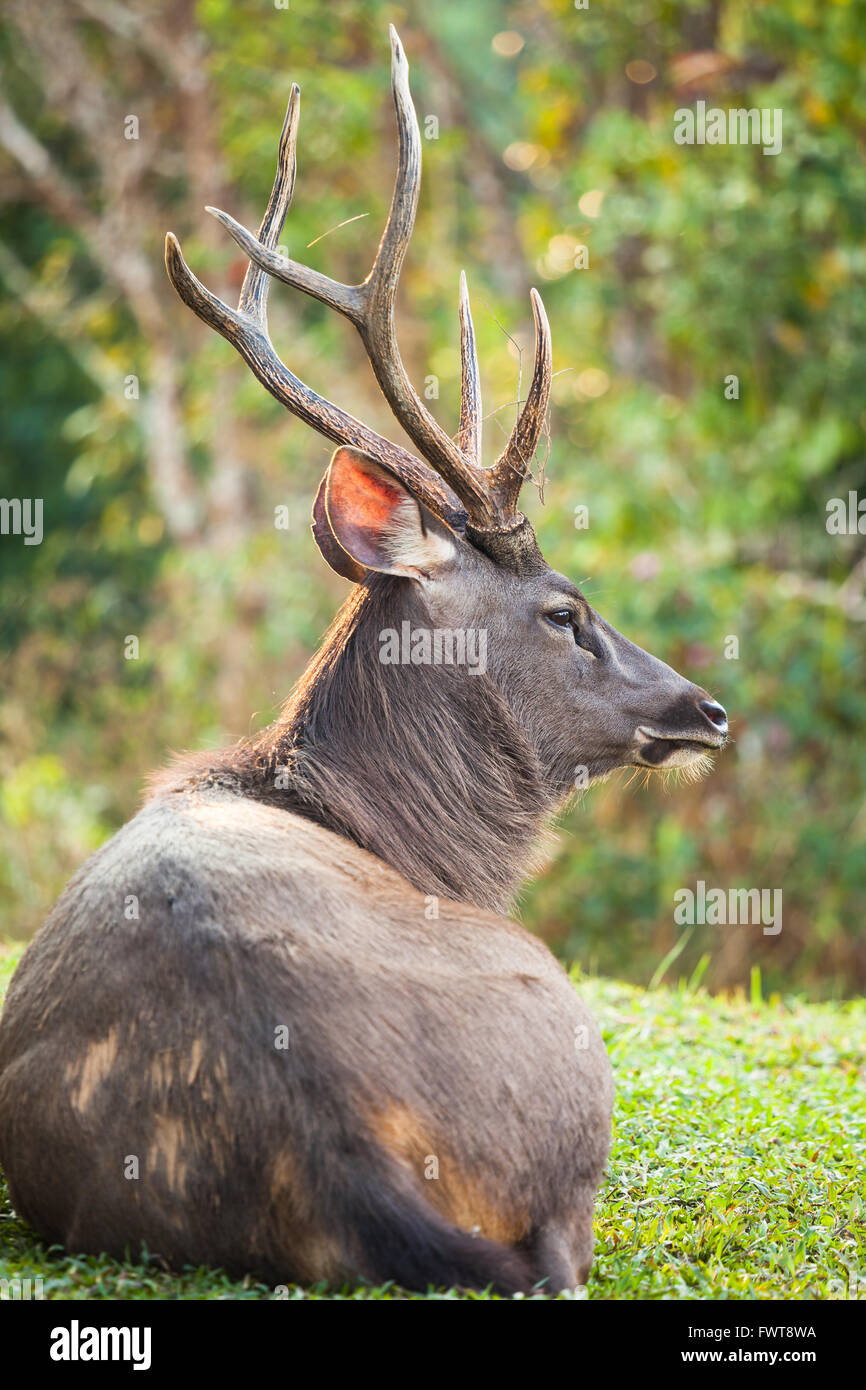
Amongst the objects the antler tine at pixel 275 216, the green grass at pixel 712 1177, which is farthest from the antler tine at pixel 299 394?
the green grass at pixel 712 1177

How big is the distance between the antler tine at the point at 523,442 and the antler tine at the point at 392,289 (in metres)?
0.18

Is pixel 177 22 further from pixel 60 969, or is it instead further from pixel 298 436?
pixel 60 969

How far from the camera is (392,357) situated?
4.08m

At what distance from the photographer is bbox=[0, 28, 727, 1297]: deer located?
295 cm

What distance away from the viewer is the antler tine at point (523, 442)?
4238mm

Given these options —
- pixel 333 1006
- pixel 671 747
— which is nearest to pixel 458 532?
pixel 671 747

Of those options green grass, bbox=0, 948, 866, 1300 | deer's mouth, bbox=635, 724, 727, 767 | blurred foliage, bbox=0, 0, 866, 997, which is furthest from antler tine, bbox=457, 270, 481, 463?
blurred foliage, bbox=0, 0, 866, 997

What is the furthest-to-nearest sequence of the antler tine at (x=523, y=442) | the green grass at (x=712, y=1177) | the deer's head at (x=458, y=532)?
the antler tine at (x=523, y=442), the deer's head at (x=458, y=532), the green grass at (x=712, y=1177)

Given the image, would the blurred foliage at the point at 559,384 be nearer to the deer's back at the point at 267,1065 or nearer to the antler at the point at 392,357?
the antler at the point at 392,357

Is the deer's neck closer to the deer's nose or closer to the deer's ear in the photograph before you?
the deer's ear

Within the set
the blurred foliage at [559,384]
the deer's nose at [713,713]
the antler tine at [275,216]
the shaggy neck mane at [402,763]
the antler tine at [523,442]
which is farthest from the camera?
the blurred foliage at [559,384]

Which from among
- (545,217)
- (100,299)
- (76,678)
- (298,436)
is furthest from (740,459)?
(100,299)

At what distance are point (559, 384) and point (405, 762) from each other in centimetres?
872

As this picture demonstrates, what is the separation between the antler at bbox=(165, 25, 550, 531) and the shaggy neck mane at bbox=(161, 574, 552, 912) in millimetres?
336
